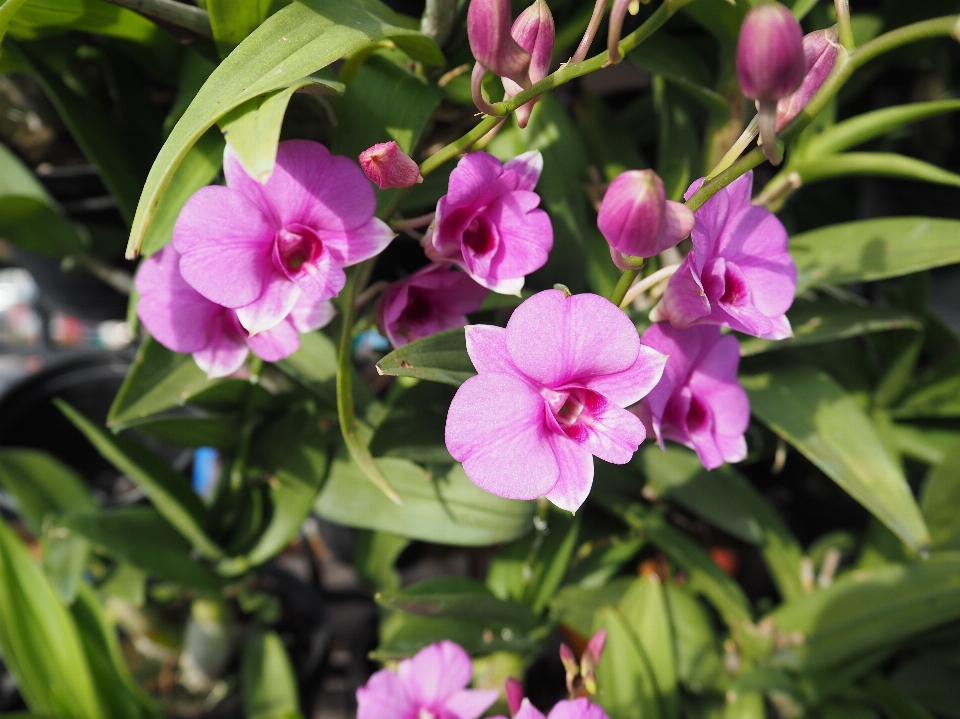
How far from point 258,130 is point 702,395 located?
1.00 feet

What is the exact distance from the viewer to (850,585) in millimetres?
651

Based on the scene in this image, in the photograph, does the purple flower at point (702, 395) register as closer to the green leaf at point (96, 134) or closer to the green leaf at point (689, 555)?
the green leaf at point (689, 555)

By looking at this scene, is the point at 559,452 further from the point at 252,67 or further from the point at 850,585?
the point at 850,585

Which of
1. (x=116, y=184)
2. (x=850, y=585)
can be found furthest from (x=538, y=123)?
(x=850, y=585)

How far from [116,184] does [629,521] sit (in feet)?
1.85

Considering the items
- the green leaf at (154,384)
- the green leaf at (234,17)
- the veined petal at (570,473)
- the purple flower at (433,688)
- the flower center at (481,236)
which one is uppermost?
the green leaf at (234,17)

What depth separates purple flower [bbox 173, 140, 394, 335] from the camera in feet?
1.25

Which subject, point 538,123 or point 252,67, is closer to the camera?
point 252,67

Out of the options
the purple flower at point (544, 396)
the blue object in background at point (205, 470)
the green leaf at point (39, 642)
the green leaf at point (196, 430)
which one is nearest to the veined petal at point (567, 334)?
the purple flower at point (544, 396)

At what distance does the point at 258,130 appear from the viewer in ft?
1.10

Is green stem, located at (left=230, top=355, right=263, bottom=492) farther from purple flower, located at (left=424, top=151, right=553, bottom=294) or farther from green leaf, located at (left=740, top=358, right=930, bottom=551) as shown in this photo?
green leaf, located at (left=740, top=358, right=930, bottom=551)

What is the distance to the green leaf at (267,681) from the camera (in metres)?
0.75

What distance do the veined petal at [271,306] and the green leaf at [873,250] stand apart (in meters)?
0.41

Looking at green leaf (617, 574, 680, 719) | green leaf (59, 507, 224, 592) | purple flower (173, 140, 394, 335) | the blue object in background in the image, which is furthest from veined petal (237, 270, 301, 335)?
the blue object in background
